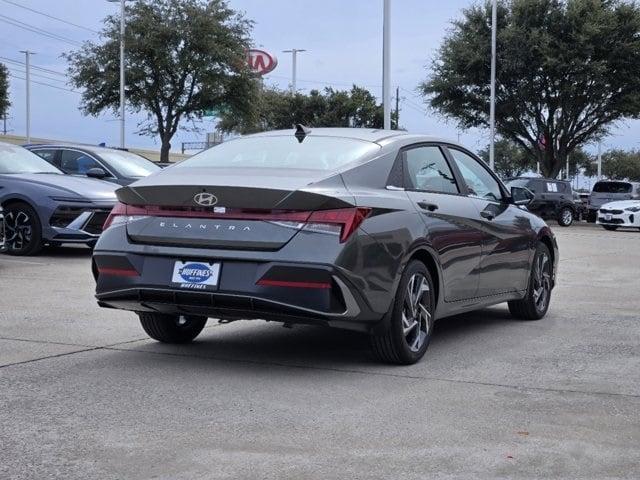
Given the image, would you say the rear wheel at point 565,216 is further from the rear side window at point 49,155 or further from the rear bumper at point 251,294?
the rear bumper at point 251,294

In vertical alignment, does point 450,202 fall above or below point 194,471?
above

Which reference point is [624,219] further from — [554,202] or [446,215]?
[446,215]

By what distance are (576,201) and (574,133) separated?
779cm

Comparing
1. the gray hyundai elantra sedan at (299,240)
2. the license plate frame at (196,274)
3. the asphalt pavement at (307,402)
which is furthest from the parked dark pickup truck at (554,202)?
the license plate frame at (196,274)

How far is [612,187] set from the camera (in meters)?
36.1

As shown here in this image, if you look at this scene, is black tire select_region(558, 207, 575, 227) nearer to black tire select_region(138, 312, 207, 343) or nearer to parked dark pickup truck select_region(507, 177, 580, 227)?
parked dark pickup truck select_region(507, 177, 580, 227)

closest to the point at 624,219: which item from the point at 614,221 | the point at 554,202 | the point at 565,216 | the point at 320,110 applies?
the point at 614,221

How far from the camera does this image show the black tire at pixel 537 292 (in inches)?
329

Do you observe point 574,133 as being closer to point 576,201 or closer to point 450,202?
point 576,201

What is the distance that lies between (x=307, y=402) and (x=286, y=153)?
192 centimetres

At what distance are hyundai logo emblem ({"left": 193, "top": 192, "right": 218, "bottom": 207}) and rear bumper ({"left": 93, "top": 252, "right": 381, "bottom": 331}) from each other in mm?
336

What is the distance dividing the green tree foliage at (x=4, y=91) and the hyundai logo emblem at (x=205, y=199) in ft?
170

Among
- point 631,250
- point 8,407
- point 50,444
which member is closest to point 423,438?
point 50,444

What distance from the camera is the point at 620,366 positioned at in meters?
6.37
